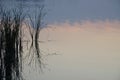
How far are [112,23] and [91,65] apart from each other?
39 centimetres

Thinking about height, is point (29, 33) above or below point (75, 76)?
above

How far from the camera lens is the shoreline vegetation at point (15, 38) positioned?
3.40m

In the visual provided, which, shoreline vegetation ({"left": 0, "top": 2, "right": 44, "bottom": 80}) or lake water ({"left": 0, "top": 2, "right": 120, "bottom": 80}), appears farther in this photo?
lake water ({"left": 0, "top": 2, "right": 120, "bottom": 80})

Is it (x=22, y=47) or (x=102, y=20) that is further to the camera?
(x=102, y=20)

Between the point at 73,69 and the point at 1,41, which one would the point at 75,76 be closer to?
the point at 73,69

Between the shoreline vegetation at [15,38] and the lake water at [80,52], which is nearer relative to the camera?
the shoreline vegetation at [15,38]

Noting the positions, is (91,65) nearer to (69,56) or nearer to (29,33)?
(69,56)

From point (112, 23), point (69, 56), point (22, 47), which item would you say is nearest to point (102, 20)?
point (112, 23)

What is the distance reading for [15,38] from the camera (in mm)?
3518

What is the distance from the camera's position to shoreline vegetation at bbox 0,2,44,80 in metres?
3.40

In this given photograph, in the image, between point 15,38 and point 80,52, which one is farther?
point 80,52

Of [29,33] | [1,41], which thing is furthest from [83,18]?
[1,41]

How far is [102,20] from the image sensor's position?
385 centimetres

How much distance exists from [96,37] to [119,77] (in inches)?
12.4
